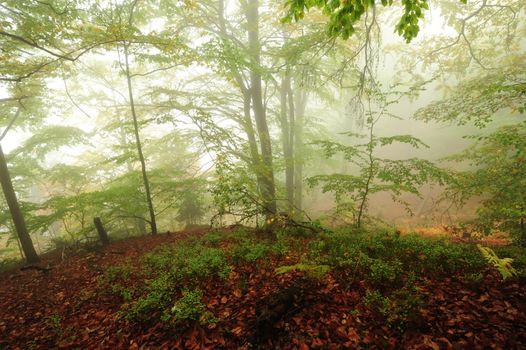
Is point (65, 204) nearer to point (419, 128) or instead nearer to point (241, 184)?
point (241, 184)

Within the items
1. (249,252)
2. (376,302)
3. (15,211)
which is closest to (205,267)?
(249,252)

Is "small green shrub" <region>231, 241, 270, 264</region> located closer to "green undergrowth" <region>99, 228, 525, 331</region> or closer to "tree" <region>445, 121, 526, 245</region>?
"green undergrowth" <region>99, 228, 525, 331</region>

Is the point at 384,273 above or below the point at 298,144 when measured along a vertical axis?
below

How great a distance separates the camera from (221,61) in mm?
8227

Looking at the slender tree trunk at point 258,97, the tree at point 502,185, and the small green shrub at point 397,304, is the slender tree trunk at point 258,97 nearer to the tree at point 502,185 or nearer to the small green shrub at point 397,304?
the small green shrub at point 397,304

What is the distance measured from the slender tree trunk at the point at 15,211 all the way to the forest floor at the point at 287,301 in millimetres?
2883

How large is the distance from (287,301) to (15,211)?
1041 centimetres

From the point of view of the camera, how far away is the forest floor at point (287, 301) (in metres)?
3.75

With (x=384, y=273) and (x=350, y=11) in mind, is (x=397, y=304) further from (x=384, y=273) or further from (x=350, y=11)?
(x=350, y=11)

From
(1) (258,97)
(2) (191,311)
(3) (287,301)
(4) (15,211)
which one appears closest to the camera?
(3) (287,301)

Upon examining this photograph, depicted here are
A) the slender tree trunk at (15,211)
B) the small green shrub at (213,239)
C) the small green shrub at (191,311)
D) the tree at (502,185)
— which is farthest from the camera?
the slender tree trunk at (15,211)

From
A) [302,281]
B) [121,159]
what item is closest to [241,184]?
[302,281]

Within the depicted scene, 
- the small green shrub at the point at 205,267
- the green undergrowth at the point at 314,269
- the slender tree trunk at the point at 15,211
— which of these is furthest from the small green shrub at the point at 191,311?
the slender tree trunk at the point at 15,211

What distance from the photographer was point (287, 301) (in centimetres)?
432
